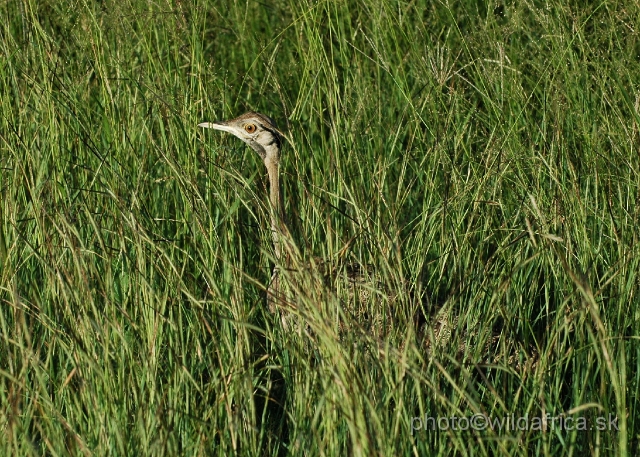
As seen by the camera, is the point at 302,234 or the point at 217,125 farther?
the point at 217,125

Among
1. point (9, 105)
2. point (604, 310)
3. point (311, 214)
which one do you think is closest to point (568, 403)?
point (604, 310)

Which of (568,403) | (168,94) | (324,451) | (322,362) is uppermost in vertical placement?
(168,94)

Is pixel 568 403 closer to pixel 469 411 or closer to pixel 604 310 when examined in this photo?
pixel 604 310

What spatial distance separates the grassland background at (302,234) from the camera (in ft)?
9.20

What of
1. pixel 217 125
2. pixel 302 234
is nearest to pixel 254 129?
pixel 217 125


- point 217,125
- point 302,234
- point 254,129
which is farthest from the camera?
point 254,129

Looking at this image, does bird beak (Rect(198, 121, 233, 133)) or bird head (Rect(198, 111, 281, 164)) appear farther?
bird head (Rect(198, 111, 281, 164))

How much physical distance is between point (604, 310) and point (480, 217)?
71cm

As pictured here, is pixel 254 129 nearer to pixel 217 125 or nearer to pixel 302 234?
pixel 217 125

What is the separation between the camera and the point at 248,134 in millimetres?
4281

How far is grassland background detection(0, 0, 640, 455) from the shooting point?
280 cm

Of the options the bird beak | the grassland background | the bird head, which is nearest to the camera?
the grassland background

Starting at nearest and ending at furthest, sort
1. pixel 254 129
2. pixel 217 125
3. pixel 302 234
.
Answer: pixel 302 234
pixel 217 125
pixel 254 129

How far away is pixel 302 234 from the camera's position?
9.90 ft
